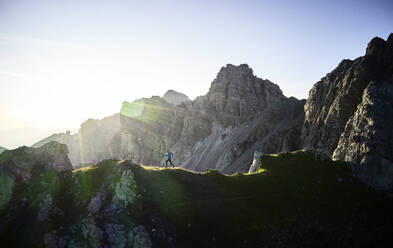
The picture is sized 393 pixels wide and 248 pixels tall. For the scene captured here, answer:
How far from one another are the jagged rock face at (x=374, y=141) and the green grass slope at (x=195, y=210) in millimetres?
2937

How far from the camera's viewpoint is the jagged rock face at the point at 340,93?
68.9 meters

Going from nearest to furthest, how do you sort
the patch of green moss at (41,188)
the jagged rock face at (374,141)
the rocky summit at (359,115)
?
the patch of green moss at (41,188) < the jagged rock face at (374,141) < the rocky summit at (359,115)

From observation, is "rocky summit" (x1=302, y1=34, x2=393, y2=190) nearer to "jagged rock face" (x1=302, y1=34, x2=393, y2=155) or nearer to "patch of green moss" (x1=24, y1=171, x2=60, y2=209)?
"jagged rock face" (x1=302, y1=34, x2=393, y2=155)

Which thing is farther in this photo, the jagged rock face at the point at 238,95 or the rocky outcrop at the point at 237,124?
the jagged rock face at the point at 238,95

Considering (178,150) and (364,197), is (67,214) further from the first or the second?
(178,150)

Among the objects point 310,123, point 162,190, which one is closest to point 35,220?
point 162,190

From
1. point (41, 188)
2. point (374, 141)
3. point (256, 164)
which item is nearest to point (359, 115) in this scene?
point (374, 141)

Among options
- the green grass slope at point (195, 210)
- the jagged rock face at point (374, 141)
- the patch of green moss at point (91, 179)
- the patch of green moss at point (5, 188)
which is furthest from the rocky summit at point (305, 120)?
the patch of green moss at point (5, 188)

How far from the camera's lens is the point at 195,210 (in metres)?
28.1

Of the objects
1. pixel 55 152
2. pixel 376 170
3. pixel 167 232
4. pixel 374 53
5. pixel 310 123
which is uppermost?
pixel 374 53

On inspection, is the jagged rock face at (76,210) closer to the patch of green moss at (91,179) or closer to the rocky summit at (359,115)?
the patch of green moss at (91,179)

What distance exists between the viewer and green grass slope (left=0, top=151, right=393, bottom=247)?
24656mm

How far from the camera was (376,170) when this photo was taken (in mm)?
35344

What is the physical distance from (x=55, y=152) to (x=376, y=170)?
39.9 metres
